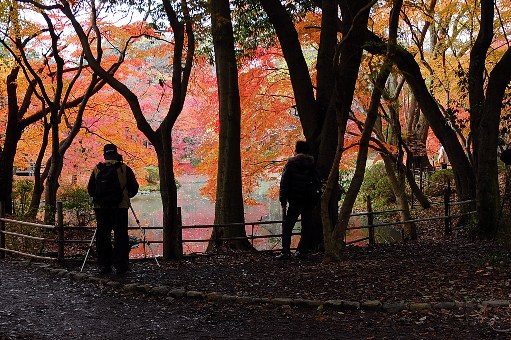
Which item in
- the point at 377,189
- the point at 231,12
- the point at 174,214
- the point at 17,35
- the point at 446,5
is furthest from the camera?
the point at 377,189

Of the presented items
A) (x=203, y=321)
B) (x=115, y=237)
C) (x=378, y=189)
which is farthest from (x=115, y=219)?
(x=378, y=189)

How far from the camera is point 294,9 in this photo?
1157 cm

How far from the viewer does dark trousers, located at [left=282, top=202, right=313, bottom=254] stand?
25.7ft

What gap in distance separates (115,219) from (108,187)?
17.5 inches

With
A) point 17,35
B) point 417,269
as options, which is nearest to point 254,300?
point 417,269

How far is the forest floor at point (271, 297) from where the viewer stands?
4535mm

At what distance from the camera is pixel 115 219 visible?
6867 mm

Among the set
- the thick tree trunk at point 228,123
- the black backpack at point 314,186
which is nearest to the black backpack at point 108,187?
the black backpack at point 314,186

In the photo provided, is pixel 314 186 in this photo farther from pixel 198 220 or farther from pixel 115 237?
pixel 198 220

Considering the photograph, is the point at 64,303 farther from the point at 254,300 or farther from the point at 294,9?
the point at 294,9

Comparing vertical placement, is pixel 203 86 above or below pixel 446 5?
below

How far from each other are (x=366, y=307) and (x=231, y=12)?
7.70 meters

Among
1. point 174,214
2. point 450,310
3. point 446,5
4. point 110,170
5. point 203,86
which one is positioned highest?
point 446,5

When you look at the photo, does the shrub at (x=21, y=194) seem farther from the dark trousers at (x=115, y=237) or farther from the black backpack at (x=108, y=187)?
the black backpack at (x=108, y=187)
